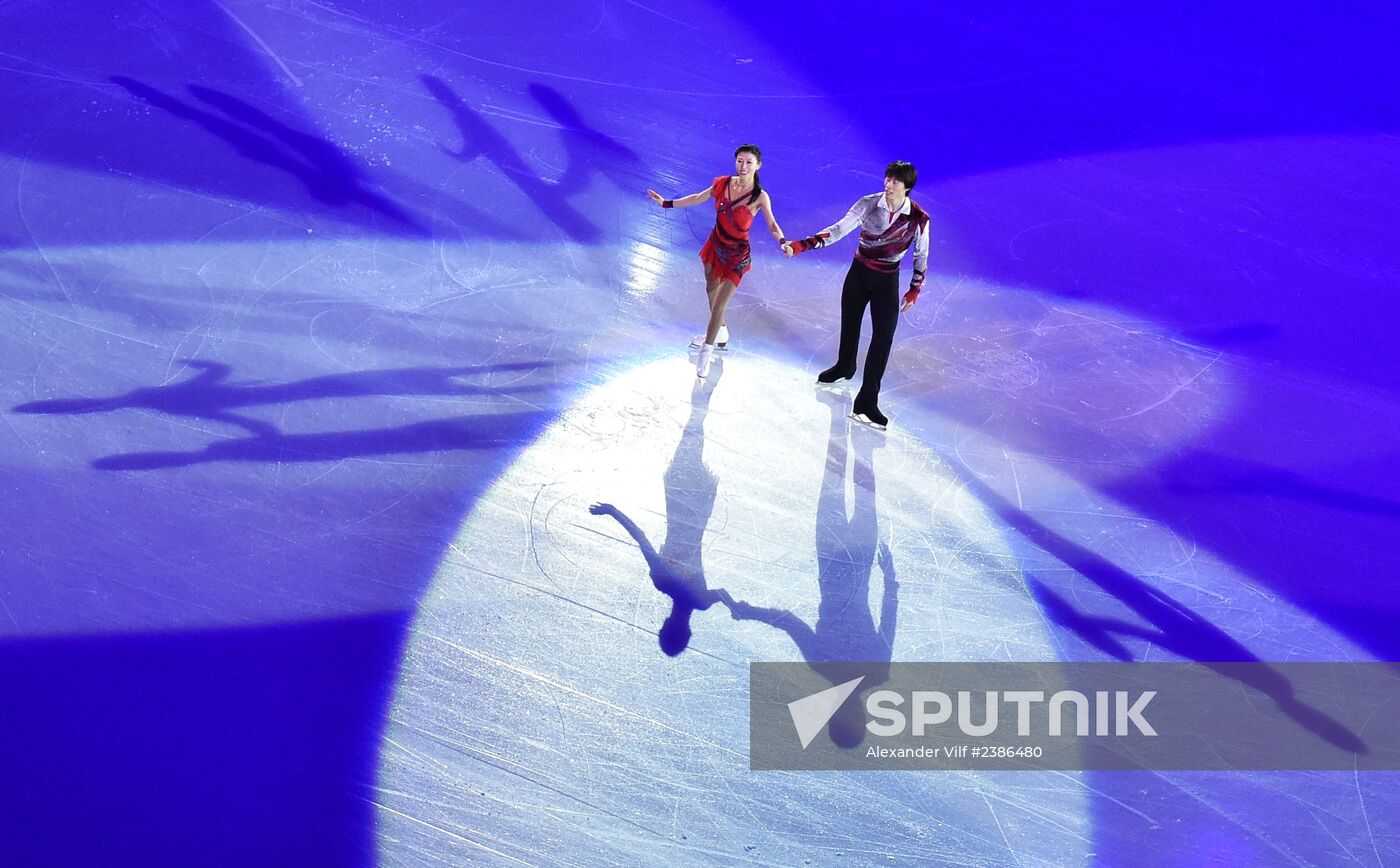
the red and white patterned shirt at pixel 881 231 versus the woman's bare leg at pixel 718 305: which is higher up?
the red and white patterned shirt at pixel 881 231

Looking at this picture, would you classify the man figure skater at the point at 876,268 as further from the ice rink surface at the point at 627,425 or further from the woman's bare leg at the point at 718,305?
the woman's bare leg at the point at 718,305

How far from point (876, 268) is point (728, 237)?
95cm

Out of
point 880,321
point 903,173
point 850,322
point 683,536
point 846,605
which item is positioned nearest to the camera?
point 846,605

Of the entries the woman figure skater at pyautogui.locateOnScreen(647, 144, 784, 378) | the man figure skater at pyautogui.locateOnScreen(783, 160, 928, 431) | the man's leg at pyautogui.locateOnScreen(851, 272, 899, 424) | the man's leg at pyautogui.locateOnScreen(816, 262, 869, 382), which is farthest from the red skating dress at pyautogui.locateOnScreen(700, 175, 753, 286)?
the man's leg at pyautogui.locateOnScreen(851, 272, 899, 424)

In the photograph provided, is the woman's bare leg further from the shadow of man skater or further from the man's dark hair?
the man's dark hair

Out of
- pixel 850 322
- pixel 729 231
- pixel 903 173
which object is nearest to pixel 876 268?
pixel 850 322

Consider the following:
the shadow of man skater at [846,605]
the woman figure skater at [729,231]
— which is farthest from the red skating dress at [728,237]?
the shadow of man skater at [846,605]

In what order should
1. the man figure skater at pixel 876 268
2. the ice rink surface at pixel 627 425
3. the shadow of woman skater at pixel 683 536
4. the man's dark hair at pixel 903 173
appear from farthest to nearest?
the man figure skater at pixel 876 268 → the man's dark hair at pixel 903 173 → the shadow of woman skater at pixel 683 536 → the ice rink surface at pixel 627 425

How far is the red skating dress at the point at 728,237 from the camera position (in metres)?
7.12

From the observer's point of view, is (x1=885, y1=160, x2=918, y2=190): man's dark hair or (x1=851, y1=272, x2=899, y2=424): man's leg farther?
(x1=851, y1=272, x2=899, y2=424): man's leg

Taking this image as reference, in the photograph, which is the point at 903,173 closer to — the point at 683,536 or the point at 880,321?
the point at 880,321

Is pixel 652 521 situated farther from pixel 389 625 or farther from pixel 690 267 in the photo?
pixel 690 267

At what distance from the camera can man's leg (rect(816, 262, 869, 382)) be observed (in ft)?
23.6

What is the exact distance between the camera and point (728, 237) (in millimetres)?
7227
